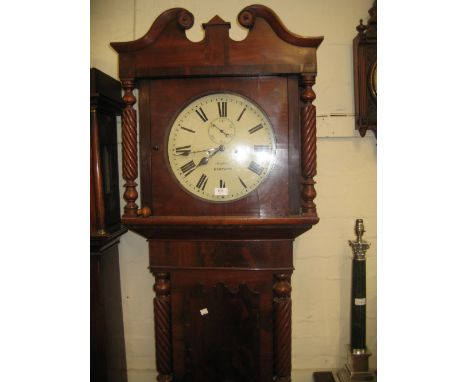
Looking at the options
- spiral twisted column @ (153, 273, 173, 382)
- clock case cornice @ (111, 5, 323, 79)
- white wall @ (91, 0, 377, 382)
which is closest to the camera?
clock case cornice @ (111, 5, 323, 79)

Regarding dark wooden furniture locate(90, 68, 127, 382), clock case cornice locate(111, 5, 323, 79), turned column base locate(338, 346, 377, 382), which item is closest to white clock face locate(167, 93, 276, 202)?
clock case cornice locate(111, 5, 323, 79)

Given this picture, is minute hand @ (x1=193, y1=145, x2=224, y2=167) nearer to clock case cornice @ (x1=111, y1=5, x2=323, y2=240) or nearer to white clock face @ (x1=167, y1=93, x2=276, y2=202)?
white clock face @ (x1=167, y1=93, x2=276, y2=202)

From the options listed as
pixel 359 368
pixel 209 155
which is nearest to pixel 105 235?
pixel 209 155

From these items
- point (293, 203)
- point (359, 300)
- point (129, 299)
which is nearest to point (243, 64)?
point (293, 203)

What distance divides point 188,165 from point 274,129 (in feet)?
1.09

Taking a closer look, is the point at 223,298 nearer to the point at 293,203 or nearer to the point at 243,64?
the point at 293,203

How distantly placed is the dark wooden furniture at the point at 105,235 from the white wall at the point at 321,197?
0.10m

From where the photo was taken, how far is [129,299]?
1450mm

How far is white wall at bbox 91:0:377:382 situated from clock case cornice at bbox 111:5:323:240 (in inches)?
12.5

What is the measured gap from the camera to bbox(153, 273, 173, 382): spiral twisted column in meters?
1.18

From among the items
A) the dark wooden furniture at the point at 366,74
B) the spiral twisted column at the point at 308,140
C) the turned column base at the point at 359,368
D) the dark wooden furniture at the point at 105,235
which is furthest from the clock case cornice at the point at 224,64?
the turned column base at the point at 359,368
